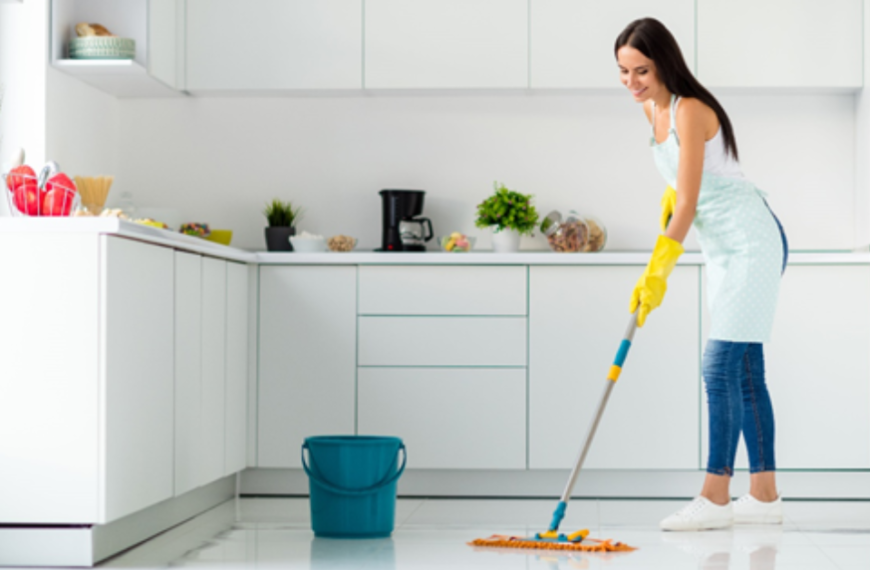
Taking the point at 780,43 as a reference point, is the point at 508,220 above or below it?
below

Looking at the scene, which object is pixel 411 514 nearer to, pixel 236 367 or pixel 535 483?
pixel 535 483

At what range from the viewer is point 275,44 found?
4.12 metres

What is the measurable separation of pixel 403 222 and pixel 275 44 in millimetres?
790

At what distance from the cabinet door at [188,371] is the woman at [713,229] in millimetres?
1154

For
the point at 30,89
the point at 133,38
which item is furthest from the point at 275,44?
the point at 30,89

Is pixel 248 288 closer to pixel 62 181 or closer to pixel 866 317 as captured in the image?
pixel 62 181

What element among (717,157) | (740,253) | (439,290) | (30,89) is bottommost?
(439,290)

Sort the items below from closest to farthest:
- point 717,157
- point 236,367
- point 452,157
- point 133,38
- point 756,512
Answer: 1. point 717,157
2. point 756,512
3. point 236,367
4. point 133,38
5. point 452,157

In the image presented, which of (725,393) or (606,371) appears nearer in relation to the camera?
(725,393)

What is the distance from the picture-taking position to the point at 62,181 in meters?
2.62

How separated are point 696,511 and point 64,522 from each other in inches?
61.9

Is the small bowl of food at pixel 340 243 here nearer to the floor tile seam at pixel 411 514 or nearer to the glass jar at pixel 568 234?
the glass jar at pixel 568 234

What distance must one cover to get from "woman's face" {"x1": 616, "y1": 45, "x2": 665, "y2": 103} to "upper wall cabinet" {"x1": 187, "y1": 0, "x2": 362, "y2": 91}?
1.42 meters

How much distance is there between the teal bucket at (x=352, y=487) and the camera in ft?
9.48
